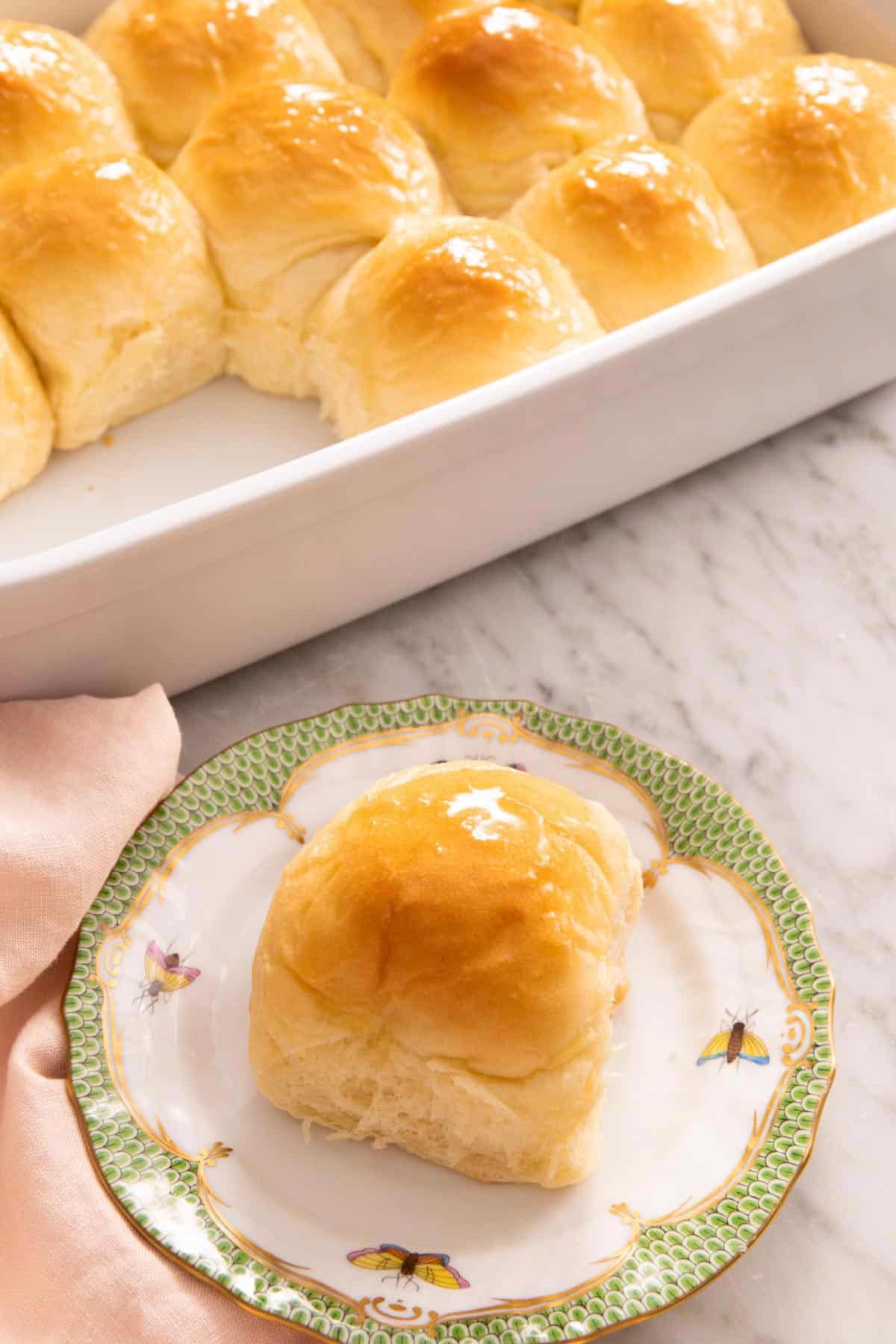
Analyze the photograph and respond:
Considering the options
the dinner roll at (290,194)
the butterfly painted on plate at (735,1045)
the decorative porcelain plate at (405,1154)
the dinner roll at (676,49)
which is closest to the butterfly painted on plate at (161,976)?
the decorative porcelain plate at (405,1154)

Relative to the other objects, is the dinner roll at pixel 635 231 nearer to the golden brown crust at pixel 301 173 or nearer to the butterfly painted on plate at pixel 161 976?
the golden brown crust at pixel 301 173

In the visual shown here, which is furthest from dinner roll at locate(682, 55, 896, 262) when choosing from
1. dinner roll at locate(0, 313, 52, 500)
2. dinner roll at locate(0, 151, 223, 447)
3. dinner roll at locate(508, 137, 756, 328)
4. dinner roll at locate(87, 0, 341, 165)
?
dinner roll at locate(0, 313, 52, 500)

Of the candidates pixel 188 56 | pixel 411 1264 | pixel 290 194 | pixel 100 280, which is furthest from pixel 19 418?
pixel 411 1264

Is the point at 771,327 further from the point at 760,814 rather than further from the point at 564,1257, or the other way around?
the point at 564,1257

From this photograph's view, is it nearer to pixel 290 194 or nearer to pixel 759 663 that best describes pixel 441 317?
pixel 290 194

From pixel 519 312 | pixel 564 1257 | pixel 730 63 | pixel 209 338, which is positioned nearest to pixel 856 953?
pixel 564 1257

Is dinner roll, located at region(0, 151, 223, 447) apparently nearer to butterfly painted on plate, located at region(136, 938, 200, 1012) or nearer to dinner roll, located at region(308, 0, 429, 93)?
dinner roll, located at region(308, 0, 429, 93)
